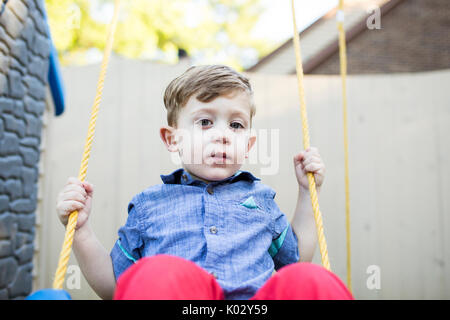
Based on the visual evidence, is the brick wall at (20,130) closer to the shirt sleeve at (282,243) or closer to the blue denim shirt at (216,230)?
the blue denim shirt at (216,230)

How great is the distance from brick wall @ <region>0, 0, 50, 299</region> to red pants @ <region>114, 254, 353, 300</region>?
3.88ft

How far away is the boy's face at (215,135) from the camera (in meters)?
1.03

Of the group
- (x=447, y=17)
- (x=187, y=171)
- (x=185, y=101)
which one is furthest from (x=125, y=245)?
(x=447, y=17)

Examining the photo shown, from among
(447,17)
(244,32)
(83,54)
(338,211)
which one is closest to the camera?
(338,211)

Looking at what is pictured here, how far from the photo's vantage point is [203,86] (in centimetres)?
106

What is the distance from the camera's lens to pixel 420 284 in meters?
2.70

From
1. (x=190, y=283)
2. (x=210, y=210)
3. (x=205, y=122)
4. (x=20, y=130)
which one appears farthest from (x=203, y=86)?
(x=20, y=130)

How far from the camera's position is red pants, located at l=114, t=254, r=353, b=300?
2.06ft

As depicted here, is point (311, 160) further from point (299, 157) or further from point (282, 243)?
point (282, 243)

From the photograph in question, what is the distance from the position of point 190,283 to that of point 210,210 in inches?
12.2

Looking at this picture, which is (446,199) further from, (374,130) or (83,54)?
(83,54)

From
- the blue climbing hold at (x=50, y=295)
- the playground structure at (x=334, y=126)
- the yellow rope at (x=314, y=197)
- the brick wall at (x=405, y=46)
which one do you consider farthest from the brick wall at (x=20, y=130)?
the brick wall at (x=405, y=46)

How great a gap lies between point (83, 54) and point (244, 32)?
295cm

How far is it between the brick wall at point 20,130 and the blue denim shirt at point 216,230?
2.78 feet
